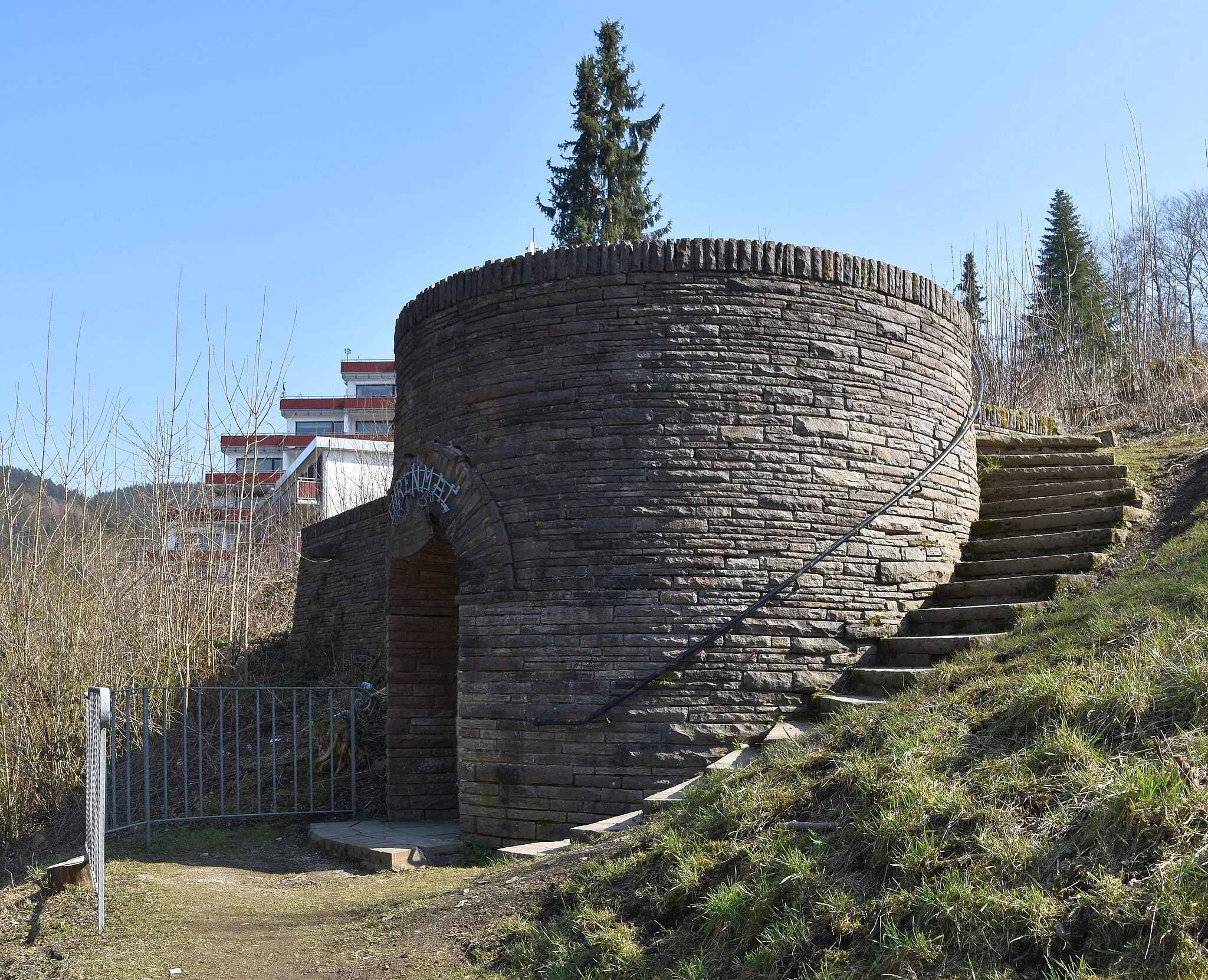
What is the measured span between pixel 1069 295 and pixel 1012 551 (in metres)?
13.5

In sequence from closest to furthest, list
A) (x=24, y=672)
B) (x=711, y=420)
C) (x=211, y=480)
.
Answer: (x=711, y=420) → (x=24, y=672) → (x=211, y=480)

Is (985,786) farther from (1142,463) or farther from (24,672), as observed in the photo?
(24,672)

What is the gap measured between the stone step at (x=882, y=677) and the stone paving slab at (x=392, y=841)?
3.04 m

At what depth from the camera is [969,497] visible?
8641mm

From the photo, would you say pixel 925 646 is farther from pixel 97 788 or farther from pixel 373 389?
pixel 373 389

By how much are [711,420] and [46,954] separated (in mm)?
5068

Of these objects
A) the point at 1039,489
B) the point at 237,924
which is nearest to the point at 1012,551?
the point at 1039,489

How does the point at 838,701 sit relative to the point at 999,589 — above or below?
below

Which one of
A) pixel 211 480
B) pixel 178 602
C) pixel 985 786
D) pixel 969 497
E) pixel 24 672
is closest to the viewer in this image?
pixel 985 786

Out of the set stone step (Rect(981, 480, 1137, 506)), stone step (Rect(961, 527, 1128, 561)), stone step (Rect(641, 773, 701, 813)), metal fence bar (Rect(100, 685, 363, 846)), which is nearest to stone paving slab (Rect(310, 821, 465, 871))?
metal fence bar (Rect(100, 685, 363, 846))

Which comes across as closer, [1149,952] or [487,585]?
[1149,952]

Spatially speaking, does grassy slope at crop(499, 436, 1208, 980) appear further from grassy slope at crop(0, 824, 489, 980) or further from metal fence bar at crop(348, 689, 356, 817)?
metal fence bar at crop(348, 689, 356, 817)

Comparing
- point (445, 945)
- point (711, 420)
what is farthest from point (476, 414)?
point (445, 945)

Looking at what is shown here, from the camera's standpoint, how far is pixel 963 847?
3742 mm
